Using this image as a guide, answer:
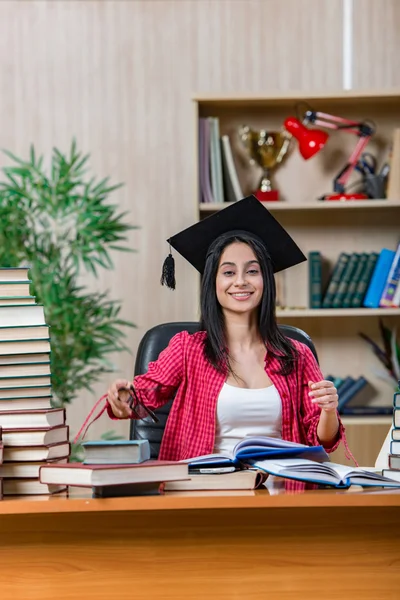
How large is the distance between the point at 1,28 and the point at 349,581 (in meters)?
3.48

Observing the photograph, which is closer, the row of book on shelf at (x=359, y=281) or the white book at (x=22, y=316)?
the white book at (x=22, y=316)

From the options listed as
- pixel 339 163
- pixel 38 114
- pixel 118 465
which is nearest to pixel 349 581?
pixel 118 465

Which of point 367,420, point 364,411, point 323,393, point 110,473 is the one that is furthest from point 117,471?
point 364,411

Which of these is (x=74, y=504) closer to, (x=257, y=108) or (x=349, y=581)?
(x=349, y=581)

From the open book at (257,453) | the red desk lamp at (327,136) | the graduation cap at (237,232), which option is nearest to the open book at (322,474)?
the open book at (257,453)

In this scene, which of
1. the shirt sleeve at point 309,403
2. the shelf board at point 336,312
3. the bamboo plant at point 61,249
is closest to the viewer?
the shirt sleeve at point 309,403

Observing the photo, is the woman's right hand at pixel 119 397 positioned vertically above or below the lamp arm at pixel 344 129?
below

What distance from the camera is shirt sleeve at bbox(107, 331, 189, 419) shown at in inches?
82.1

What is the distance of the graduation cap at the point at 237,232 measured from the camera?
6.95ft

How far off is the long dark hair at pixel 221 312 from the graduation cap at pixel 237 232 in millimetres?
26

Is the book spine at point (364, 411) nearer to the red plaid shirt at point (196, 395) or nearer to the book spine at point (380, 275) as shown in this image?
the book spine at point (380, 275)

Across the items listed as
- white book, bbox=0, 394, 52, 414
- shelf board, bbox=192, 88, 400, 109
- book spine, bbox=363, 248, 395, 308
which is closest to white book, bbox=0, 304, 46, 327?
white book, bbox=0, 394, 52, 414

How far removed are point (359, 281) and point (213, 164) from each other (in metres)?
0.84

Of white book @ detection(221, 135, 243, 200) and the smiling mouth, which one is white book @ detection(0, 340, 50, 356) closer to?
the smiling mouth
